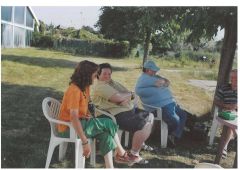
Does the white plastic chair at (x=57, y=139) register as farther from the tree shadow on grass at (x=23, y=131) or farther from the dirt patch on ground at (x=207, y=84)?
the dirt patch on ground at (x=207, y=84)

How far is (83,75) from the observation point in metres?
4.00

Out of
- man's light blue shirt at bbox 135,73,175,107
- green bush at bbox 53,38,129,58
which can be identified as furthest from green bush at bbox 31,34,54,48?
man's light blue shirt at bbox 135,73,175,107

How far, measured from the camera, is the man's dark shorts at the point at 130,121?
15.8 feet

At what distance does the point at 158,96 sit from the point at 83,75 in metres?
1.92

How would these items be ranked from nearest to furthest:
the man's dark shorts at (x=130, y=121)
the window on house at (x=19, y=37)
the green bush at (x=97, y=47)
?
the man's dark shorts at (x=130, y=121)
the window on house at (x=19, y=37)
the green bush at (x=97, y=47)

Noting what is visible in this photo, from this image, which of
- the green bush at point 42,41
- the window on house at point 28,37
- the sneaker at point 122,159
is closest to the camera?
the sneaker at point 122,159

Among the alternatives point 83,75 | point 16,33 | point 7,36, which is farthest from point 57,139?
point 16,33

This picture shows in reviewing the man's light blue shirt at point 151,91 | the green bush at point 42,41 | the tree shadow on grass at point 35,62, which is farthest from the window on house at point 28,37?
the man's light blue shirt at point 151,91

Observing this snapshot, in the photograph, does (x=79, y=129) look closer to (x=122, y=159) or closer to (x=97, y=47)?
(x=122, y=159)

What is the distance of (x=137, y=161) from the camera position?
4770 millimetres

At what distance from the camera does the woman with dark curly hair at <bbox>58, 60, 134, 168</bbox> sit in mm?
3871

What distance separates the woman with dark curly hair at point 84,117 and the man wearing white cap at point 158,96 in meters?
1.52

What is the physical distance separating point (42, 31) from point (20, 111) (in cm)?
3232

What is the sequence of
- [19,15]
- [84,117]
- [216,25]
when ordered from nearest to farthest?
1. [84,117]
2. [216,25]
3. [19,15]
